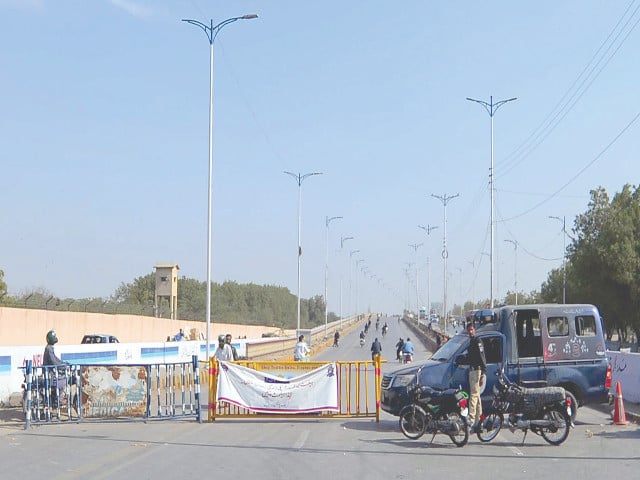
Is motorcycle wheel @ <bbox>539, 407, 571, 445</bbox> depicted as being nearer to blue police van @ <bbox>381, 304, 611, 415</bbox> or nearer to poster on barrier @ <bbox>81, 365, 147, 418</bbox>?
blue police van @ <bbox>381, 304, 611, 415</bbox>

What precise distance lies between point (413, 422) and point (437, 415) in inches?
18.6

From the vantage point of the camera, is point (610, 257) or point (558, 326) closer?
point (558, 326)

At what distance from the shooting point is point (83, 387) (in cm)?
1756

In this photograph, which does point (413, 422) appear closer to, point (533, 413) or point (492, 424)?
point (492, 424)

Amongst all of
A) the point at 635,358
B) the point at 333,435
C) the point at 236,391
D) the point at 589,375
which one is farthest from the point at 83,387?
the point at 635,358

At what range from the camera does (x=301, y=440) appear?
14.8 m

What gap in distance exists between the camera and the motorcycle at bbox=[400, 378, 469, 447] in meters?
14.1

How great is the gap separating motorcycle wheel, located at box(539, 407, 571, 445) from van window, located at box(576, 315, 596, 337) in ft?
10.9

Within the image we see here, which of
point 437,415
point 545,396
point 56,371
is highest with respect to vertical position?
point 56,371

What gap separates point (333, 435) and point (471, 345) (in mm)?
3042

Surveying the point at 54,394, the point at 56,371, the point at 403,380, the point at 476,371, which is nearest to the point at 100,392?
the point at 54,394

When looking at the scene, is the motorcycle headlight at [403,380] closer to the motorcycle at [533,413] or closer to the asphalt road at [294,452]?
the asphalt road at [294,452]

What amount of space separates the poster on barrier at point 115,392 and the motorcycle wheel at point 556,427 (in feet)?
27.0

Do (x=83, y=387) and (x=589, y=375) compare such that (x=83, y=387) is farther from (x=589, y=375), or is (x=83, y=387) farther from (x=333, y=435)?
(x=589, y=375)
